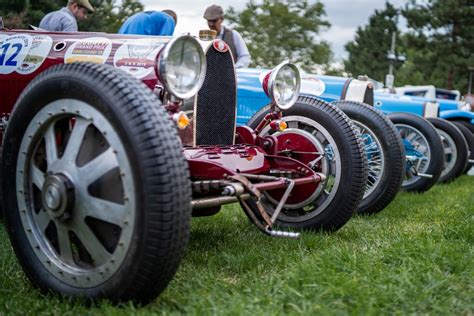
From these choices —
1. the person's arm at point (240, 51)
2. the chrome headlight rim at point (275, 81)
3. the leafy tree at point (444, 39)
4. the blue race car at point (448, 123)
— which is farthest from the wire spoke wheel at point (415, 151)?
the leafy tree at point (444, 39)

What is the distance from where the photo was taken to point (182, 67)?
275 centimetres

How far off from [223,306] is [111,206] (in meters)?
0.58

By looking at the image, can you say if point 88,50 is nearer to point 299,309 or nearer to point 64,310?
point 64,310

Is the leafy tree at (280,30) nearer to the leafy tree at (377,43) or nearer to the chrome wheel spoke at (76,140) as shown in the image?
the leafy tree at (377,43)

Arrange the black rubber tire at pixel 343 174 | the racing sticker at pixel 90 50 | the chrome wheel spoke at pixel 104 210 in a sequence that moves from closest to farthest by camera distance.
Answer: the chrome wheel spoke at pixel 104 210
the racing sticker at pixel 90 50
the black rubber tire at pixel 343 174

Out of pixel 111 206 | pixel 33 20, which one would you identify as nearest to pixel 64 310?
pixel 111 206

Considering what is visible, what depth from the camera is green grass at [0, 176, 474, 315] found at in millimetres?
2285

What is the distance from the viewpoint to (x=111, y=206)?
7.48ft

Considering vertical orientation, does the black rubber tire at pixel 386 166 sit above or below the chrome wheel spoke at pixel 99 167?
below

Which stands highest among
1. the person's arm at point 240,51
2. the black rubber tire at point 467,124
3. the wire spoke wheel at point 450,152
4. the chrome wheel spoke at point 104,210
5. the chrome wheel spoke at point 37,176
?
the person's arm at point 240,51

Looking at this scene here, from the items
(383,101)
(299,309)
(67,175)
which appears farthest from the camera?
(383,101)

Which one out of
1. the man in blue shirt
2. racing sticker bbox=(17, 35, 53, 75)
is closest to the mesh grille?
the man in blue shirt

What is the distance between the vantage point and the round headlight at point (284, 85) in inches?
144

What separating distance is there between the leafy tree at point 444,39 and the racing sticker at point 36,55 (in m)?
28.9
